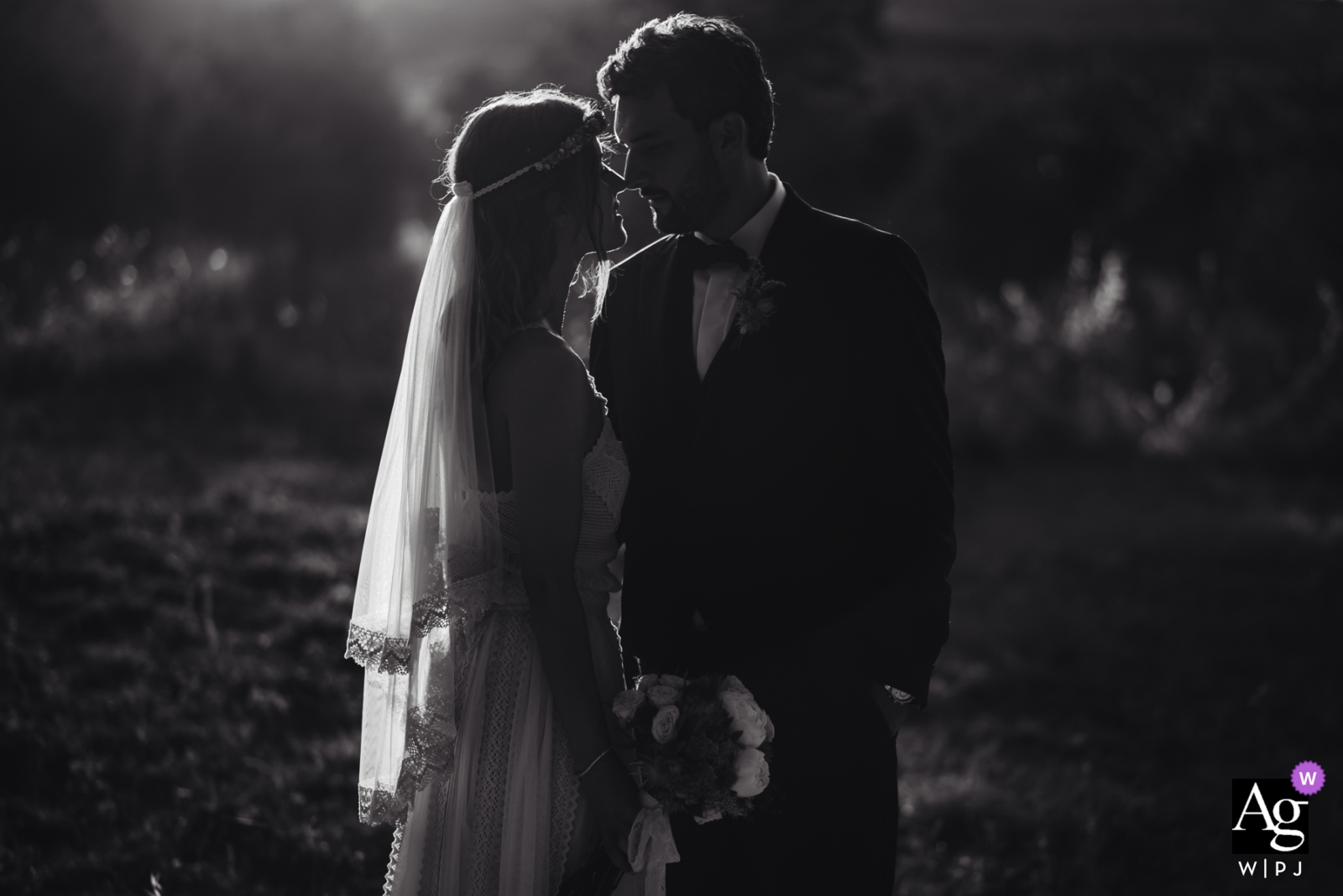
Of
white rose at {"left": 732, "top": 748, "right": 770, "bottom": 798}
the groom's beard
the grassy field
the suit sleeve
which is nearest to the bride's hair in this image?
the groom's beard

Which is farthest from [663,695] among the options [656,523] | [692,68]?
[692,68]

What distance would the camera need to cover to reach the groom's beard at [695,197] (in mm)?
2850

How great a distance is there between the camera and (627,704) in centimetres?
238

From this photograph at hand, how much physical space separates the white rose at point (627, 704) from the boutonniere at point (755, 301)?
88 centimetres

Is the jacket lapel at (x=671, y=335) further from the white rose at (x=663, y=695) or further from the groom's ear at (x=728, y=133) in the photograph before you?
the white rose at (x=663, y=695)

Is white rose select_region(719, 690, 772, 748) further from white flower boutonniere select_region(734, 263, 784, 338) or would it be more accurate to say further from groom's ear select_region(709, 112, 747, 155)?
groom's ear select_region(709, 112, 747, 155)

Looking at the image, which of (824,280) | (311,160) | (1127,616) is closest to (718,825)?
(824,280)

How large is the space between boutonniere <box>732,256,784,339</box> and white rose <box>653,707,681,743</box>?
910 millimetres

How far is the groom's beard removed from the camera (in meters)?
2.85

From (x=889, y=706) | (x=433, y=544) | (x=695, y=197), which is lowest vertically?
(x=889, y=706)

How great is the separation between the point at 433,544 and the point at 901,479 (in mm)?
1120

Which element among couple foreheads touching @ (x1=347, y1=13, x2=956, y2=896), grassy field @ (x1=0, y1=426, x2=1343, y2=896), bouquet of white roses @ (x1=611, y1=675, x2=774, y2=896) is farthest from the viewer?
grassy field @ (x1=0, y1=426, x2=1343, y2=896)

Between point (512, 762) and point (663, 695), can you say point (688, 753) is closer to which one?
point (663, 695)

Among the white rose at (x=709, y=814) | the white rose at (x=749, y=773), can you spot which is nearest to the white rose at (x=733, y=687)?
the white rose at (x=749, y=773)
